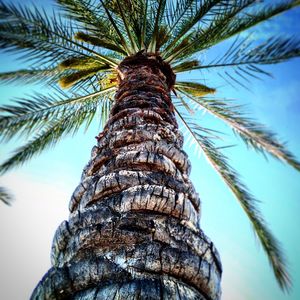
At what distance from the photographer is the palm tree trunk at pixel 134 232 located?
1723 mm

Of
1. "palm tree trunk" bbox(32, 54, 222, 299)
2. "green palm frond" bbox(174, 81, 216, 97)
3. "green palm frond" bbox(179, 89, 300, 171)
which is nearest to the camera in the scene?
"palm tree trunk" bbox(32, 54, 222, 299)

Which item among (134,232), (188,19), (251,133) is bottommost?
(134,232)

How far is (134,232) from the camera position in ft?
6.50

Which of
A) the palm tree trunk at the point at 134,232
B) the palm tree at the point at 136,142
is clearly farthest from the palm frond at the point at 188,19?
the palm tree trunk at the point at 134,232

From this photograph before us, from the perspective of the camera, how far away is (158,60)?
505 centimetres

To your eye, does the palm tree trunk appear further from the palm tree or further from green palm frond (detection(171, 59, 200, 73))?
green palm frond (detection(171, 59, 200, 73))

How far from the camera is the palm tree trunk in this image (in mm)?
1723

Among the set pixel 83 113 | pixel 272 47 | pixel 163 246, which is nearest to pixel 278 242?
pixel 272 47

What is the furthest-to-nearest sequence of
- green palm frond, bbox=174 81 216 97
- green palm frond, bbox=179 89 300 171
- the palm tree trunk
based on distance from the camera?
green palm frond, bbox=174 81 216 97 < green palm frond, bbox=179 89 300 171 < the palm tree trunk

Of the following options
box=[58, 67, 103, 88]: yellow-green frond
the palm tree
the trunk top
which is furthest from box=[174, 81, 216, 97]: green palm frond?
the trunk top

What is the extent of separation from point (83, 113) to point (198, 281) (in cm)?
547

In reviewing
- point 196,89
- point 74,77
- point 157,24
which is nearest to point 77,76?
point 74,77

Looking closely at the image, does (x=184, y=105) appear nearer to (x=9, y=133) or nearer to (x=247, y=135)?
(x=247, y=135)

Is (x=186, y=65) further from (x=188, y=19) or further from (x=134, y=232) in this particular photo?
(x=134, y=232)
